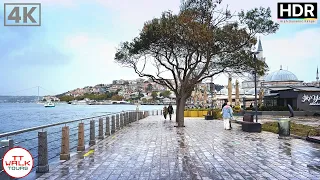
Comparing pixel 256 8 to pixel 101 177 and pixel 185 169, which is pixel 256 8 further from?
pixel 101 177

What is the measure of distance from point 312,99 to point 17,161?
1606 inches

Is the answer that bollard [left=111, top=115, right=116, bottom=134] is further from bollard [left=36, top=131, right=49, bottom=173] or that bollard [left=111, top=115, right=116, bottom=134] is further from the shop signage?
the shop signage

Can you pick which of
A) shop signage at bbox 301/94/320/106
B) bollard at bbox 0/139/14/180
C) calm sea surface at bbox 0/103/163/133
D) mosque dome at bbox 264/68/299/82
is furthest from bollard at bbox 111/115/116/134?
mosque dome at bbox 264/68/299/82

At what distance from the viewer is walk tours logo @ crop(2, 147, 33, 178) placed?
5219 millimetres

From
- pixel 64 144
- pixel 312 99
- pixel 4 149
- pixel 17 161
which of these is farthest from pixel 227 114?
pixel 312 99

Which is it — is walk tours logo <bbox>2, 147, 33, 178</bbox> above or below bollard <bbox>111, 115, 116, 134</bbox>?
above

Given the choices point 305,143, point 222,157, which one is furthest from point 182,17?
point 222,157

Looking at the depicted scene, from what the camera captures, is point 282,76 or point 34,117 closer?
point 34,117

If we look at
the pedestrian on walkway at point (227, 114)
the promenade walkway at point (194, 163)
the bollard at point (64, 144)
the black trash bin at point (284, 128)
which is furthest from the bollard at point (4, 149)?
the pedestrian on walkway at point (227, 114)

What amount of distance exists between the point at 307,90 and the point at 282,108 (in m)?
3.64

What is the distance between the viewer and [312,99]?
133ft

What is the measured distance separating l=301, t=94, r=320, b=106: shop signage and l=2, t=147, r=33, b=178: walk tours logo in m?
40.1

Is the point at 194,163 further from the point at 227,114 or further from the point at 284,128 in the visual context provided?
the point at 227,114

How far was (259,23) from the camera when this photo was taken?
20812mm
